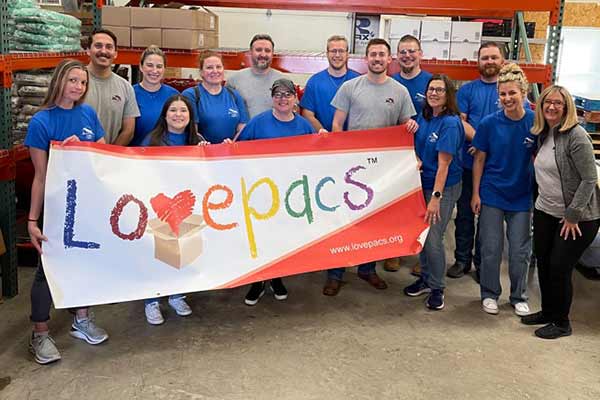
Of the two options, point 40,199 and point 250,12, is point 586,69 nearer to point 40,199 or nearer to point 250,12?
point 250,12

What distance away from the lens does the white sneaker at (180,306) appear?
12.9ft

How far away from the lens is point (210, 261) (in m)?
3.54

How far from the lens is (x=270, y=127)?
386cm

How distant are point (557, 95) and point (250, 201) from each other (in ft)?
6.26

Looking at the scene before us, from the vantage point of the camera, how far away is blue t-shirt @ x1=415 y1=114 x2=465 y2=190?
12.7 ft

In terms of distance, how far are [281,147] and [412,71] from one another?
1.30 m

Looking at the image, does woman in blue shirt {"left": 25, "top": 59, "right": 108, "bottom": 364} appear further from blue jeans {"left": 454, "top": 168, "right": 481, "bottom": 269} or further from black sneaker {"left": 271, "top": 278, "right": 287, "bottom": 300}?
blue jeans {"left": 454, "top": 168, "right": 481, "bottom": 269}

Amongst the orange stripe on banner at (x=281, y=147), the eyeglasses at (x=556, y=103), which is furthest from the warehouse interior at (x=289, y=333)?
the eyeglasses at (x=556, y=103)

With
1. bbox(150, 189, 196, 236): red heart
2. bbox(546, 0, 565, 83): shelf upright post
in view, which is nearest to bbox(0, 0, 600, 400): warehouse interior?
bbox(546, 0, 565, 83): shelf upright post

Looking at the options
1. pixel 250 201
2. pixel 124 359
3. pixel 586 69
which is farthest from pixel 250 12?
pixel 124 359

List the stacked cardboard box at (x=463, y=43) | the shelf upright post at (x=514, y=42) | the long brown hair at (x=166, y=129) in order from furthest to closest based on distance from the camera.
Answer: the shelf upright post at (x=514, y=42), the stacked cardboard box at (x=463, y=43), the long brown hair at (x=166, y=129)

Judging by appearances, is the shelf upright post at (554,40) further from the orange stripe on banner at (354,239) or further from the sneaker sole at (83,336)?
the sneaker sole at (83,336)

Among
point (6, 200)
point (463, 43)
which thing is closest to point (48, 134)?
point (6, 200)

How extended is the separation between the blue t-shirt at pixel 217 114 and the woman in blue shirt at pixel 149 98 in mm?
174
